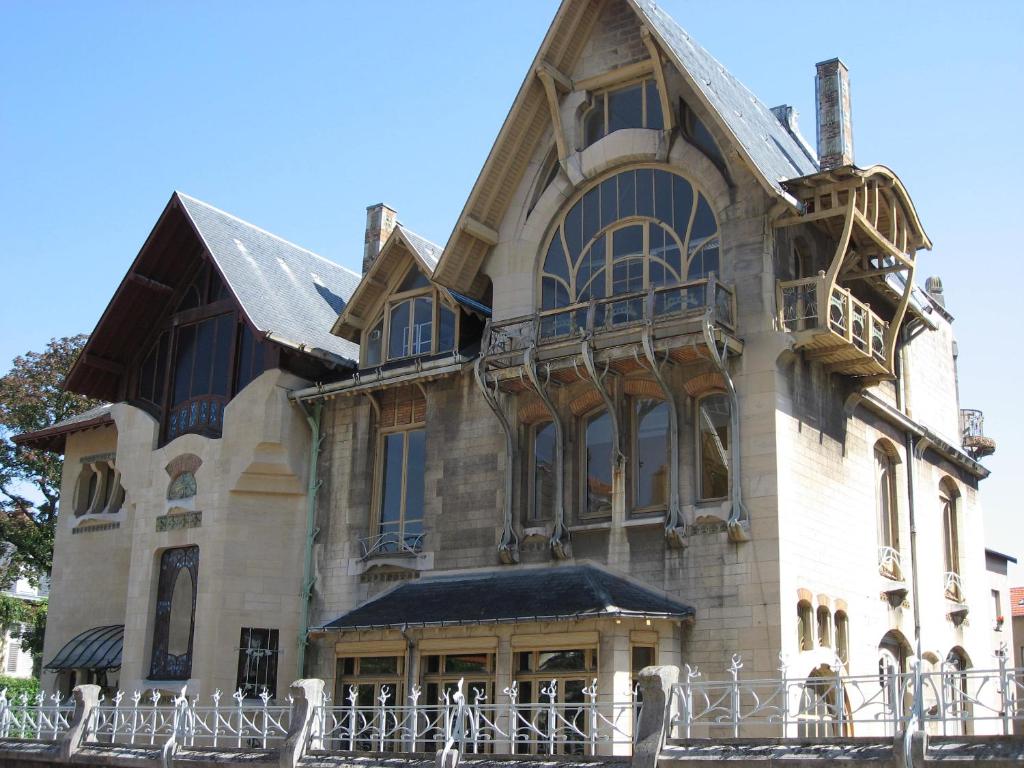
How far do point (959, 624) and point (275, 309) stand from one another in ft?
53.0

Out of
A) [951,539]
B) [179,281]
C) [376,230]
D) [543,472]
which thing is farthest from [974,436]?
[179,281]

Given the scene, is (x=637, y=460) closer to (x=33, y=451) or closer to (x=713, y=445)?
(x=713, y=445)

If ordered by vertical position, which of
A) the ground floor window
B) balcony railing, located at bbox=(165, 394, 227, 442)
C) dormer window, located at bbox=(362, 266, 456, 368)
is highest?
dormer window, located at bbox=(362, 266, 456, 368)

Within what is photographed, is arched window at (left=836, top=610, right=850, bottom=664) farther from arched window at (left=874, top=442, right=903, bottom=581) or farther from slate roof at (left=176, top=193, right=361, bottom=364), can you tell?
slate roof at (left=176, top=193, right=361, bottom=364)

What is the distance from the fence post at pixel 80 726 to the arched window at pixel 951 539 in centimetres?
1711

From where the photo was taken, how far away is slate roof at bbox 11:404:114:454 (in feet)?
101

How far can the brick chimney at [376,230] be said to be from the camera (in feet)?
102

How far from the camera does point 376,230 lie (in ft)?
103

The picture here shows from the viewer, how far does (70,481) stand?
32.3m

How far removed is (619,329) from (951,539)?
10.9 meters

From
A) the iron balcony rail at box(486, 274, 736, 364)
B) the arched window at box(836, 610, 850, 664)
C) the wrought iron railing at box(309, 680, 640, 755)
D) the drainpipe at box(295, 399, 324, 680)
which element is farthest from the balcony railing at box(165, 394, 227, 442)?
the arched window at box(836, 610, 850, 664)

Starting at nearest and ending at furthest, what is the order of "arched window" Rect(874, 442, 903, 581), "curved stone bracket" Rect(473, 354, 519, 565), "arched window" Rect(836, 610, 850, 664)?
1. "arched window" Rect(836, 610, 850, 664)
2. "curved stone bracket" Rect(473, 354, 519, 565)
3. "arched window" Rect(874, 442, 903, 581)

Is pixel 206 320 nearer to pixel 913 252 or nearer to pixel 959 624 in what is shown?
pixel 913 252

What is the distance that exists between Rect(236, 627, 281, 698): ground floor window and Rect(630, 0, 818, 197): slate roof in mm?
13520
